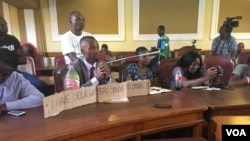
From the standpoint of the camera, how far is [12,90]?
4.47 feet

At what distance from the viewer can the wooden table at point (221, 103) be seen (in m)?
1.49

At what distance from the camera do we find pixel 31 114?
49.1 inches

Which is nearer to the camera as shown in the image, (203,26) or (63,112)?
(63,112)

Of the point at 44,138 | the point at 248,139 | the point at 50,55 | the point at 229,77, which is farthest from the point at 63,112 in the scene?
the point at 50,55

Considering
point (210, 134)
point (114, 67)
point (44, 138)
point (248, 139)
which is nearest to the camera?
point (44, 138)

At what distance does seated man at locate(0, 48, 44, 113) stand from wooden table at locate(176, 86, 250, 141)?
1079 mm

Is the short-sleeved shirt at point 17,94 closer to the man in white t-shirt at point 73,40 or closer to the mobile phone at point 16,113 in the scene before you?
the mobile phone at point 16,113

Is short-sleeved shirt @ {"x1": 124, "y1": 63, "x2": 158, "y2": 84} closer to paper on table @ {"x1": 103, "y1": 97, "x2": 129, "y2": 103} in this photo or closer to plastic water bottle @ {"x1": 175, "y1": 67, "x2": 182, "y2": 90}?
plastic water bottle @ {"x1": 175, "y1": 67, "x2": 182, "y2": 90}

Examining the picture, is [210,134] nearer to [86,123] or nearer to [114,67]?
[86,123]

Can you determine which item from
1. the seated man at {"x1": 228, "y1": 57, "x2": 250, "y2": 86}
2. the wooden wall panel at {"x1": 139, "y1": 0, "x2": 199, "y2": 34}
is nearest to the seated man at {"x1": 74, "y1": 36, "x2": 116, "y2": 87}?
the seated man at {"x1": 228, "y1": 57, "x2": 250, "y2": 86}

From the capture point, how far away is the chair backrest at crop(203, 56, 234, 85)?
2.50m

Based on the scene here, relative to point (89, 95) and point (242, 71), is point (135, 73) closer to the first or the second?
point (89, 95)

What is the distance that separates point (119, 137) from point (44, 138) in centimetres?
40

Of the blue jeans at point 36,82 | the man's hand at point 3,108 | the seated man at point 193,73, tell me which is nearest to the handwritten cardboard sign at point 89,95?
the man's hand at point 3,108
